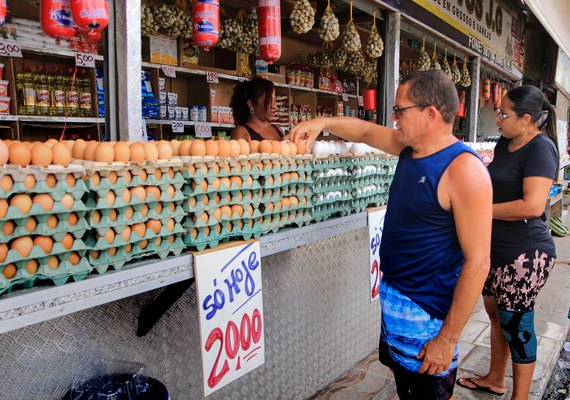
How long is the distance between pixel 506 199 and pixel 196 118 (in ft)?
12.3

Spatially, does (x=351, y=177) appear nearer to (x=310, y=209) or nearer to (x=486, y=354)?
(x=310, y=209)

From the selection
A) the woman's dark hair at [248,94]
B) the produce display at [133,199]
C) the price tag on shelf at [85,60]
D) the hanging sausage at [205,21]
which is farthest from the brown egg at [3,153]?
the price tag on shelf at [85,60]

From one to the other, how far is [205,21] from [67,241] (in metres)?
1.52

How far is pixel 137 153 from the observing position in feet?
5.06

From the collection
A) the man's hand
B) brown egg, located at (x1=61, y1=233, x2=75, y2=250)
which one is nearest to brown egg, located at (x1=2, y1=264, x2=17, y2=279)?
brown egg, located at (x1=61, y1=233, x2=75, y2=250)

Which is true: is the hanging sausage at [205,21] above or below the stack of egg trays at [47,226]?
above

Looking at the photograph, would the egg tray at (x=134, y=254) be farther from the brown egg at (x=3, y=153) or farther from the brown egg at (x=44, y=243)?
the brown egg at (x=3, y=153)

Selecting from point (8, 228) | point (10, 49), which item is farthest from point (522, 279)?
point (10, 49)

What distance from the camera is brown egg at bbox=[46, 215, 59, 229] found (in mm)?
1314

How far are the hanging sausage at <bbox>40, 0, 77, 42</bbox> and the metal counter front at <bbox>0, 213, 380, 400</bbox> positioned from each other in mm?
1027

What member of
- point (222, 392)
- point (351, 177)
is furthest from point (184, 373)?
point (351, 177)

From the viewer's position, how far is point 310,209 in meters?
2.32

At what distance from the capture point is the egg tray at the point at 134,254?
4.78ft

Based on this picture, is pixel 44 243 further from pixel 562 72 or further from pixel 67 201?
pixel 562 72
